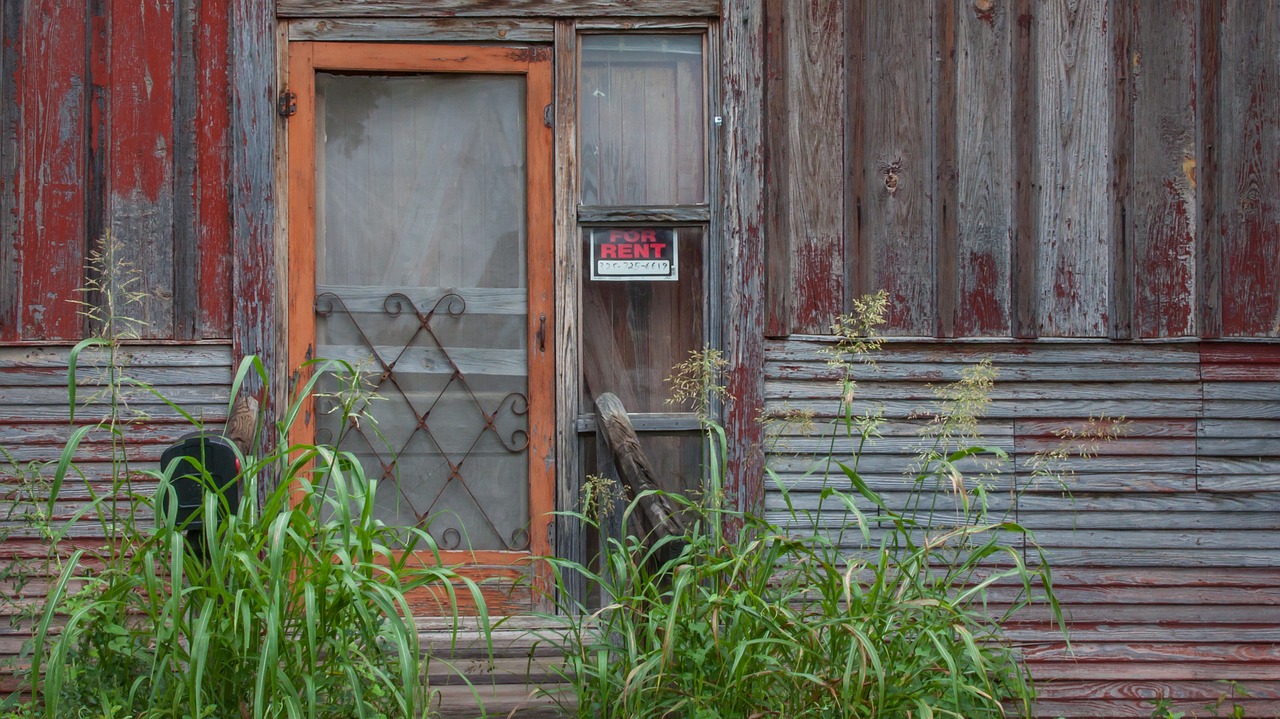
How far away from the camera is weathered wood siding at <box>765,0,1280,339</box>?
440cm

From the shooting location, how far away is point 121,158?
168 inches

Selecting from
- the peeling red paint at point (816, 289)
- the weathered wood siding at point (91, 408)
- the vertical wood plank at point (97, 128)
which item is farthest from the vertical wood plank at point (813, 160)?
the vertical wood plank at point (97, 128)

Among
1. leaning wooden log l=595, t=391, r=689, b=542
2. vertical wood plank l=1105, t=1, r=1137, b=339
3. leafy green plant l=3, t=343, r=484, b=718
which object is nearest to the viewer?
leafy green plant l=3, t=343, r=484, b=718

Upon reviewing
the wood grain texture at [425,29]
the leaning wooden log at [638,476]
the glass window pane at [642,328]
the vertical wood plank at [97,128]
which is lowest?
the leaning wooden log at [638,476]

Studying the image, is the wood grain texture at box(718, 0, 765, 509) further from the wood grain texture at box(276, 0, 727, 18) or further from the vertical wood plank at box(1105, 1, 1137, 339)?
the vertical wood plank at box(1105, 1, 1137, 339)

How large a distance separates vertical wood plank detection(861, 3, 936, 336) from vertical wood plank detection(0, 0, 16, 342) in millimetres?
3205

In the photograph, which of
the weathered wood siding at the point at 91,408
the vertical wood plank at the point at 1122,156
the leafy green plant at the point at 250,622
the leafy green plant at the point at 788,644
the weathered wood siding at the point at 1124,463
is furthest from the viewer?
the vertical wood plank at the point at 1122,156

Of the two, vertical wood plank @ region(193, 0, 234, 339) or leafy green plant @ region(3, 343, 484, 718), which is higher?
vertical wood plank @ region(193, 0, 234, 339)

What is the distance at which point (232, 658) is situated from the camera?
263 cm

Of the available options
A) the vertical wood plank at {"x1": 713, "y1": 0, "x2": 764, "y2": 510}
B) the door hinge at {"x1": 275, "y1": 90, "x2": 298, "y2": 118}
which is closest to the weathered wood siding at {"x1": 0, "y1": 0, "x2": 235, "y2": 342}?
the door hinge at {"x1": 275, "y1": 90, "x2": 298, "y2": 118}

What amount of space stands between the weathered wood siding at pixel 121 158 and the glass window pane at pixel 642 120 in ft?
4.55

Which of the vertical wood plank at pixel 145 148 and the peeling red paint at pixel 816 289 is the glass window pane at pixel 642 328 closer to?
the peeling red paint at pixel 816 289

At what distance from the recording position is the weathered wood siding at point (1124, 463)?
4.30 metres

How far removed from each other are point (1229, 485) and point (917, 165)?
1729 millimetres
